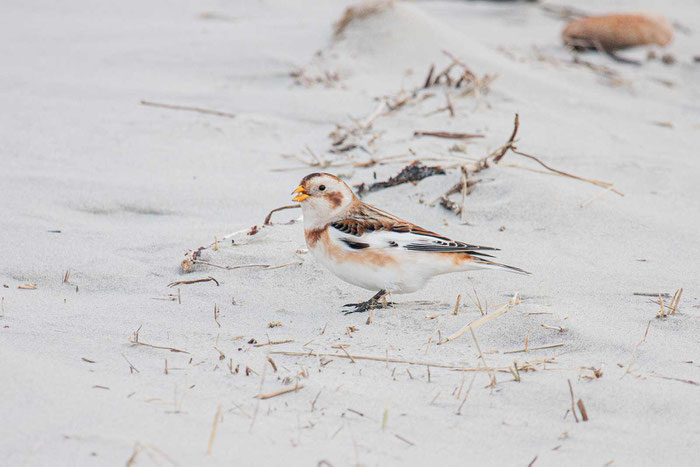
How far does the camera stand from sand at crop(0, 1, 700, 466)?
266 cm

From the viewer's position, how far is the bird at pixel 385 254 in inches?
152

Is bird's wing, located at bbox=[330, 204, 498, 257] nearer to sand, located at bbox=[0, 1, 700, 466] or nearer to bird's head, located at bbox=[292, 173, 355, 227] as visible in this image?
bird's head, located at bbox=[292, 173, 355, 227]

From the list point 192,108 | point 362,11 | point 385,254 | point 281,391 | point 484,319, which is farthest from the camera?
point 362,11

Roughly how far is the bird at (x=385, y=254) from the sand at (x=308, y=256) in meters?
0.15

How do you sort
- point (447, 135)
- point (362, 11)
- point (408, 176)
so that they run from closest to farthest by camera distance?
point (408, 176), point (447, 135), point (362, 11)

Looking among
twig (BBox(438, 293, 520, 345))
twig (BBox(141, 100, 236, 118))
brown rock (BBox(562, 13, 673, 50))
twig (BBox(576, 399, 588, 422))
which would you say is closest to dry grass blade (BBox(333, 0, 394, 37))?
twig (BBox(141, 100, 236, 118))

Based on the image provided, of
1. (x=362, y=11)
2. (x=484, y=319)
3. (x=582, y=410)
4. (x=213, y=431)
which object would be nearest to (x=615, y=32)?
(x=362, y=11)

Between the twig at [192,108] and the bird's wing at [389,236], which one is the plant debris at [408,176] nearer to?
the bird's wing at [389,236]

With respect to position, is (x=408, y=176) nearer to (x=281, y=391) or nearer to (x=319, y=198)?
(x=319, y=198)

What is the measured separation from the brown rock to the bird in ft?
23.3

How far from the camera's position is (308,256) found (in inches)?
177

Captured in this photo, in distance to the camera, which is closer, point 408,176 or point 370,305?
point 370,305

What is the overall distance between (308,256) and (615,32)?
23.6 feet

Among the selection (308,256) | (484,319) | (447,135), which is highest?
(484,319)
